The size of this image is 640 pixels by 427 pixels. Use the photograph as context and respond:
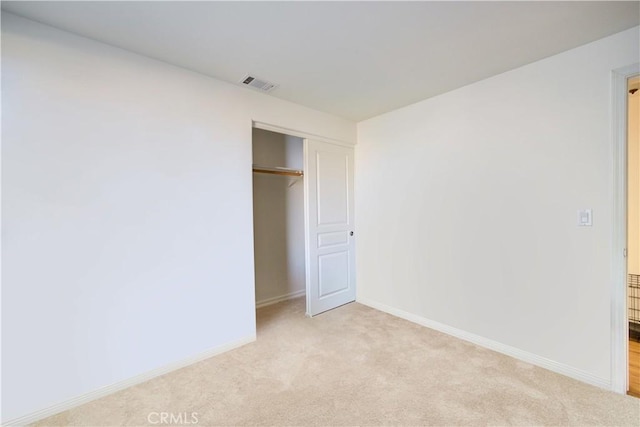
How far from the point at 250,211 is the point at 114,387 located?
1.60 metres

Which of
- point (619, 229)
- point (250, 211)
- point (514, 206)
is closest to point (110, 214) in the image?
point (250, 211)

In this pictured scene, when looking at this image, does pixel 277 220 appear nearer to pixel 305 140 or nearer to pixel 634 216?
pixel 305 140

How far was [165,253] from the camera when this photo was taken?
6.92 feet

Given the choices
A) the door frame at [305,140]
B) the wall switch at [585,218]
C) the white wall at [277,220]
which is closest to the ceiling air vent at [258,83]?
the door frame at [305,140]

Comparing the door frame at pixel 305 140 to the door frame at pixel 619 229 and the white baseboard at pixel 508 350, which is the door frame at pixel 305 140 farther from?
the door frame at pixel 619 229

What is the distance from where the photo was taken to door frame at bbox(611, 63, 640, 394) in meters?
1.79

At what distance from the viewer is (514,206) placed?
2.26 metres

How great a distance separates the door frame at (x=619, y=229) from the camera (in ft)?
5.88

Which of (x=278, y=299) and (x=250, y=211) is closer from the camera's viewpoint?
(x=250, y=211)

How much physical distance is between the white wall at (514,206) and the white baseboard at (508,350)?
0.09 ft

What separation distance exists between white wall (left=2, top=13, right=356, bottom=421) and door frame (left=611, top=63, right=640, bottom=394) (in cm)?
273

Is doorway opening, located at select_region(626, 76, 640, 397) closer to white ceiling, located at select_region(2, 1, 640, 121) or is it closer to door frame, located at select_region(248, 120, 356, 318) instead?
white ceiling, located at select_region(2, 1, 640, 121)

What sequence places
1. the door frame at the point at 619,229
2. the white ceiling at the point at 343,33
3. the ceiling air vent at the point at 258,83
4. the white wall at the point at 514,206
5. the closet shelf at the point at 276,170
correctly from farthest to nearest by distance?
the closet shelf at the point at 276,170 → the ceiling air vent at the point at 258,83 → the white wall at the point at 514,206 → the door frame at the point at 619,229 → the white ceiling at the point at 343,33
